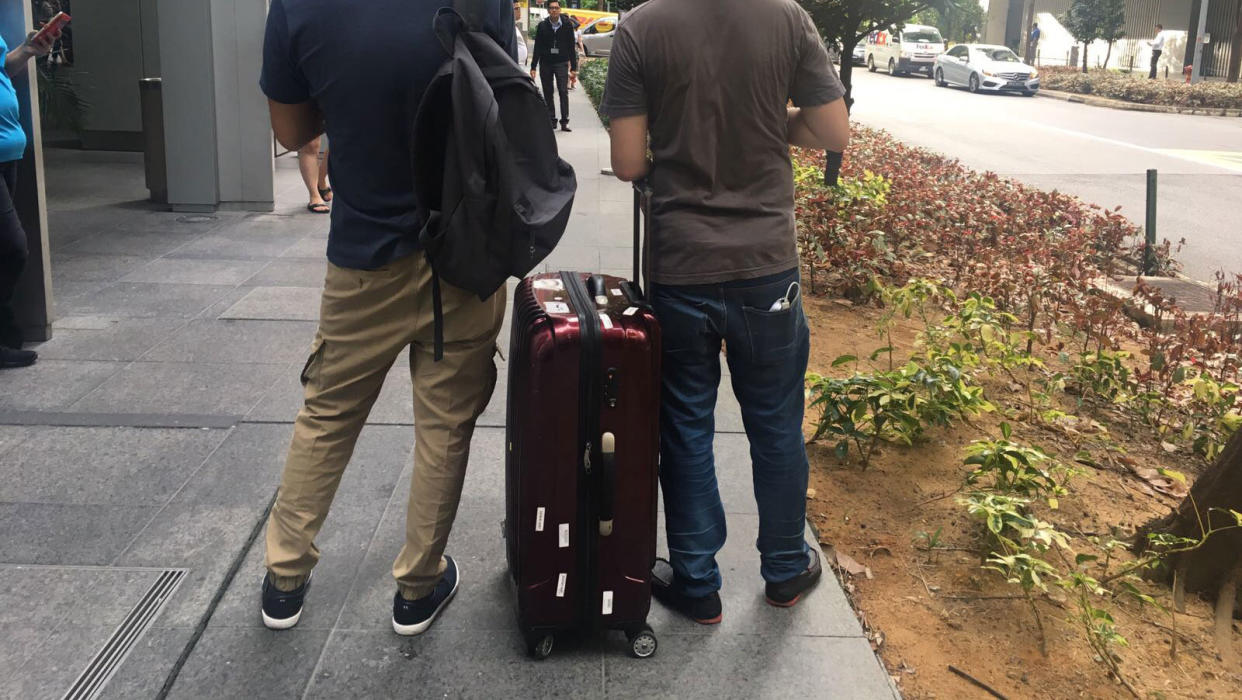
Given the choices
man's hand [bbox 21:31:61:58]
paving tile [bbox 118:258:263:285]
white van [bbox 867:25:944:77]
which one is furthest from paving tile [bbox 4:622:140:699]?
white van [bbox 867:25:944:77]

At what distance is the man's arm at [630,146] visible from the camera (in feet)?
10.1

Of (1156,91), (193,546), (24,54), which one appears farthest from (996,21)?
(193,546)

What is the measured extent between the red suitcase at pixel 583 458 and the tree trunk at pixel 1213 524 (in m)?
1.80

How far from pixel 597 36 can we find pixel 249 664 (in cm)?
3718

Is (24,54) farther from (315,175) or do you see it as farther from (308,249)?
(315,175)

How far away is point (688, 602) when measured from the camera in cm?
338

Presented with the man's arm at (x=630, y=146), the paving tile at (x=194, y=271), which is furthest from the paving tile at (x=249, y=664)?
the paving tile at (x=194, y=271)

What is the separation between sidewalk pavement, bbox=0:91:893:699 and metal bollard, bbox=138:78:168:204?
414cm

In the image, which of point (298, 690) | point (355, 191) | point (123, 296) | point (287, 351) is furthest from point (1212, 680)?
point (123, 296)

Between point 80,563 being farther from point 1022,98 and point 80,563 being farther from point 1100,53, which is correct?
point 1100,53

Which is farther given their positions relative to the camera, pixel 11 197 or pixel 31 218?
pixel 31 218

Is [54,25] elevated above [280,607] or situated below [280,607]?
above

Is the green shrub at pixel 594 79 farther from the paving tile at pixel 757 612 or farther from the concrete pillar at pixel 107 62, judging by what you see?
the paving tile at pixel 757 612

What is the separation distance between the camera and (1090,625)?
3.30 meters
